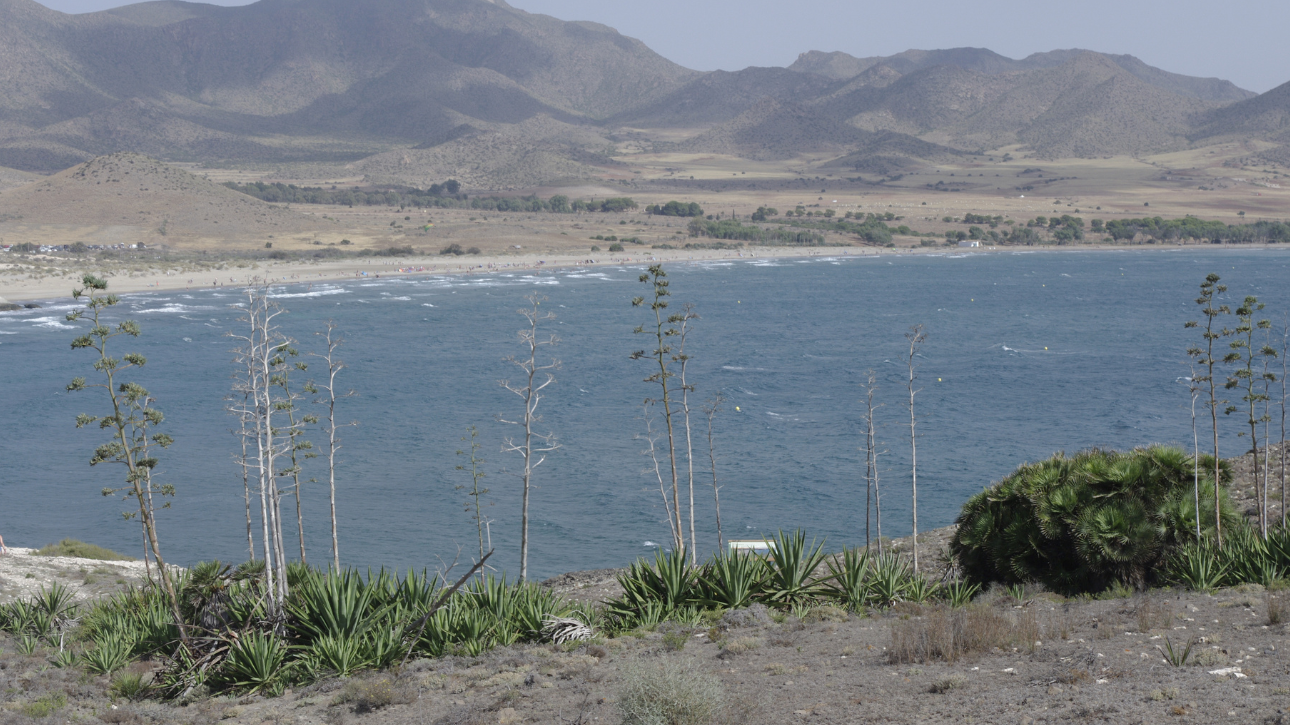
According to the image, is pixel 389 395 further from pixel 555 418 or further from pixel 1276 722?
pixel 1276 722

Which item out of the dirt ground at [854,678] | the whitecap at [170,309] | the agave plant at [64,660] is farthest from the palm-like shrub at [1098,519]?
the whitecap at [170,309]

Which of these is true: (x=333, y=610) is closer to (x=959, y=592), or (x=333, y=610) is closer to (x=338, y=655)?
(x=338, y=655)

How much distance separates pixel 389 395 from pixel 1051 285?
74760 mm

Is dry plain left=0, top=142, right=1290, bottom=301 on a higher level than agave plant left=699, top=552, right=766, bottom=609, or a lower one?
higher

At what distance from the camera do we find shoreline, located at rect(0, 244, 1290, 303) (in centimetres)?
9281

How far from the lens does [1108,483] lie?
14.2 m

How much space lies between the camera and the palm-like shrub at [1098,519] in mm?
13906

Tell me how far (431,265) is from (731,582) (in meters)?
107

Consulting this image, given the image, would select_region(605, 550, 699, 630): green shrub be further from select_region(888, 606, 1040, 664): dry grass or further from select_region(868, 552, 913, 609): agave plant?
select_region(888, 606, 1040, 664): dry grass

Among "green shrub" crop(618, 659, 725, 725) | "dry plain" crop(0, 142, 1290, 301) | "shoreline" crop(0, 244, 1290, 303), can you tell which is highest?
"dry plain" crop(0, 142, 1290, 301)

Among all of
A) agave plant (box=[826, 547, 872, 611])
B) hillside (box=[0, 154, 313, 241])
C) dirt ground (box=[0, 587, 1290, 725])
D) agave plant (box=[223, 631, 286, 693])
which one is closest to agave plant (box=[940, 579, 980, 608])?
dirt ground (box=[0, 587, 1290, 725])

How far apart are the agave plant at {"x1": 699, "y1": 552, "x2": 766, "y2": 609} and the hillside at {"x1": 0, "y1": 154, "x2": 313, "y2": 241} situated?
126m

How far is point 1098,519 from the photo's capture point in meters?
13.8

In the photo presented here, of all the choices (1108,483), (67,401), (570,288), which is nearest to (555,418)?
(67,401)
